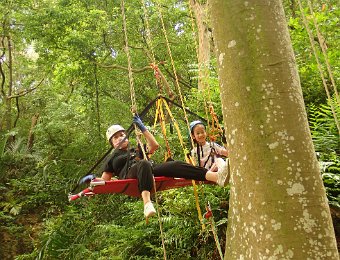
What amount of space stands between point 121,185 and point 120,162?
0.57 meters

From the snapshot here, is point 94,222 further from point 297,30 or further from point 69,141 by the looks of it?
point 297,30

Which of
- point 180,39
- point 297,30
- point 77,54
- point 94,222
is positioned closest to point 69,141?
point 77,54

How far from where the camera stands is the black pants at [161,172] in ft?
10.5

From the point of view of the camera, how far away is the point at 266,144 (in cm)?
167

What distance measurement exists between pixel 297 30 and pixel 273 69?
13.0ft

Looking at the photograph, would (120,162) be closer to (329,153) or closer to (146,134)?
(146,134)

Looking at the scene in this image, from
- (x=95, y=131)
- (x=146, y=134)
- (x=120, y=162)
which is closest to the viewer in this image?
(x=146, y=134)

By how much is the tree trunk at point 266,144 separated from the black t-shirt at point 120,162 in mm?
1923

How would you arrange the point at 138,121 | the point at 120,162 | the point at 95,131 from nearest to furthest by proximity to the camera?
the point at 138,121 < the point at 120,162 < the point at 95,131

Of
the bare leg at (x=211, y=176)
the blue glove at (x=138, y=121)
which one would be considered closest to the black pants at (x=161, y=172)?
the bare leg at (x=211, y=176)

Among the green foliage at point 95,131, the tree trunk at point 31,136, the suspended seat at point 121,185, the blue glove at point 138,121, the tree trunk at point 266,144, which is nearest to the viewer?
the tree trunk at point 266,144

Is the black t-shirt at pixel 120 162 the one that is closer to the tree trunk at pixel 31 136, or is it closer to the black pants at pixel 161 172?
the black pants at pixel 161 172

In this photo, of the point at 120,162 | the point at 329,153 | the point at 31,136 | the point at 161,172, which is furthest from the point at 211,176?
the point at 31,136

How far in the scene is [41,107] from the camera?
1055 centimetres
